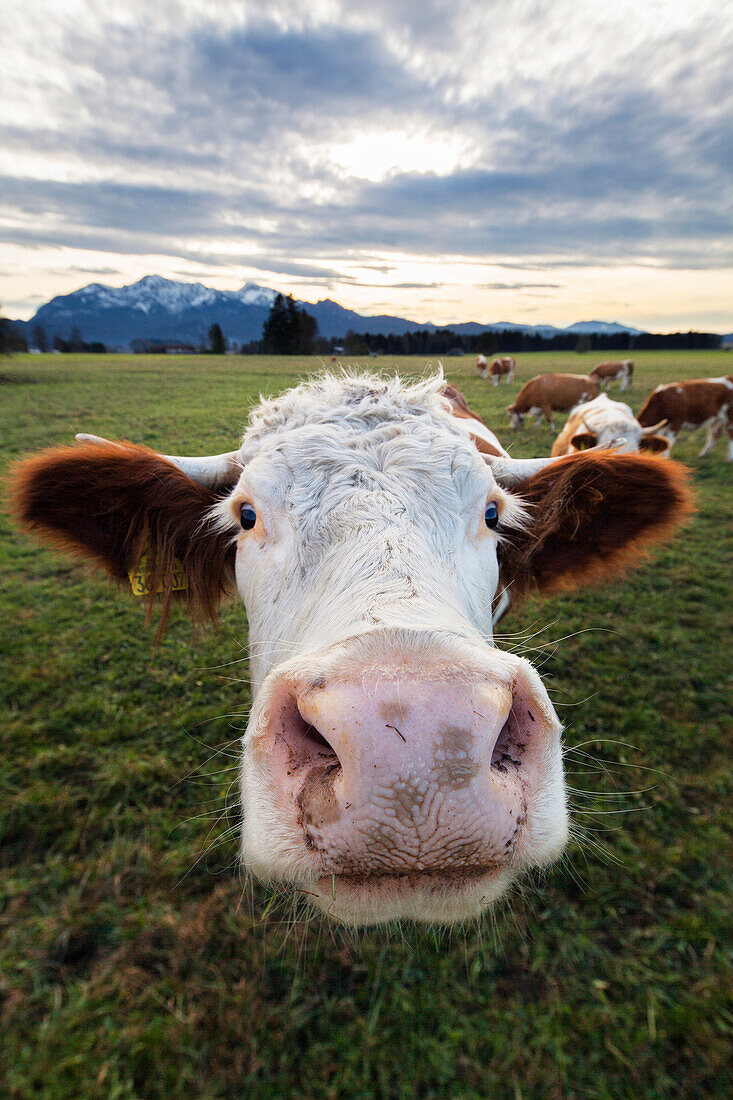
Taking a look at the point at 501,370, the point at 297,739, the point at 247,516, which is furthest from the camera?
the point at 501,370

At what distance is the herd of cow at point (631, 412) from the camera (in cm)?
998

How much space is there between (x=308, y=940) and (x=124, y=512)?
268 centimetres

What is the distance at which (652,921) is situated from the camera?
2.85m

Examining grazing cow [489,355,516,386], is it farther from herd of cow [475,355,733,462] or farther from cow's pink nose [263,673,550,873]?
cow's pink nose [263,673,550,873]

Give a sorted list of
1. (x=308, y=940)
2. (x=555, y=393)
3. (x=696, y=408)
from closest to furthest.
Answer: (x=308, y=940) → (x=696, y=408) → (x=555, y=393)

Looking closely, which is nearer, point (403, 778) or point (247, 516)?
point (403, 778)

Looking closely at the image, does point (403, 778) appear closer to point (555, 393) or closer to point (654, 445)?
point (654, 445)

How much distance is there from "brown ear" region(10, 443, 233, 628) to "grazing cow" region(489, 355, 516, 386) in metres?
33.6

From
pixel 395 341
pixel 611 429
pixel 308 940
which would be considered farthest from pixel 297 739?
pixel 395 341

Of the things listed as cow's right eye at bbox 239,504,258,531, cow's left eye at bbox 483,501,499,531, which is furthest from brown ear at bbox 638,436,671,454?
cow's right eye at bbox 239,504,258,531

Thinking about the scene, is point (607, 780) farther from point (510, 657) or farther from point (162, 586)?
point (162, 586)

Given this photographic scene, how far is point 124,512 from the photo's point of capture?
2.69 meters

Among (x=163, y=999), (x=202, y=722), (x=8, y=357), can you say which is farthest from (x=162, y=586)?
(x=8, y=357)

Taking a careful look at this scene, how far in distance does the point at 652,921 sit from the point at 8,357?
2449 inches
